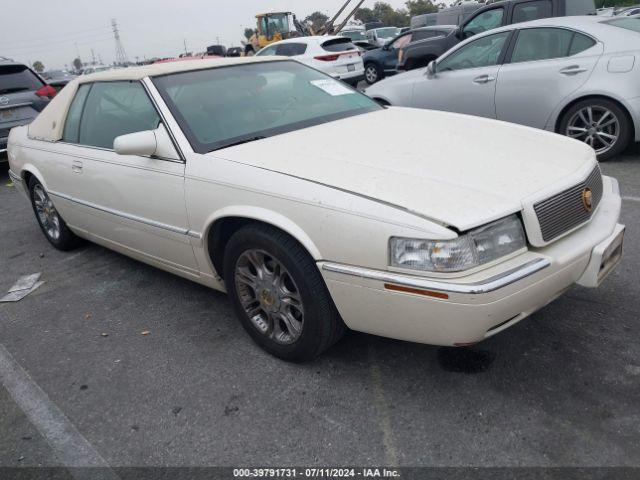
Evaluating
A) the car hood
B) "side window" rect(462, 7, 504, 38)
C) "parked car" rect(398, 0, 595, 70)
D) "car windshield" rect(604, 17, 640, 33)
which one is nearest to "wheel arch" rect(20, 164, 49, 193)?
the car hood

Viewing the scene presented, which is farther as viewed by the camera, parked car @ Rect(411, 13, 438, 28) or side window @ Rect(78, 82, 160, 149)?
parked car @ Rect(411, 13, 438, 28)

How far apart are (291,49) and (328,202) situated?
462 inches

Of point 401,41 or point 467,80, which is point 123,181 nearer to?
point 467,80

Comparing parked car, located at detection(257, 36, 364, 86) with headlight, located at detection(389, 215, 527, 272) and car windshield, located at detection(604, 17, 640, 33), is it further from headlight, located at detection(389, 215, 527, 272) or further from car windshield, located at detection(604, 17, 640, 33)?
headlight, located at detection(389, 215, 527, 272)

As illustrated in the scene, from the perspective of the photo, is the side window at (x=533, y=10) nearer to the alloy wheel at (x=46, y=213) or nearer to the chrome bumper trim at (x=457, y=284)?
the alloy wheel at (x=46, y=213)

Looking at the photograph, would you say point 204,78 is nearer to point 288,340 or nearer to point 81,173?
point 81,173

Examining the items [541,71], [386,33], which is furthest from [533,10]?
[386,33]

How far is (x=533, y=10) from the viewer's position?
8.45 m

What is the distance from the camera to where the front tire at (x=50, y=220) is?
14.9ft

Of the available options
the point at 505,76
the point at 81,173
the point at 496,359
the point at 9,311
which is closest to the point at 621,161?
the point at 505,76

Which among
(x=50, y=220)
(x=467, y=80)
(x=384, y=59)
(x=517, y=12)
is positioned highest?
(x=517, y=12)

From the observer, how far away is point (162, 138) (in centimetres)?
299

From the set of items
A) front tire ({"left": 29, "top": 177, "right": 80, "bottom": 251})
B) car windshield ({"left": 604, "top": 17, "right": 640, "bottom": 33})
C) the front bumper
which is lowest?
front tire ({"left": 29, "top": 177, "right": 80, "bottom": 251})

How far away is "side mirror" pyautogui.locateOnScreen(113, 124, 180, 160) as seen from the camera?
2889 millimetres
